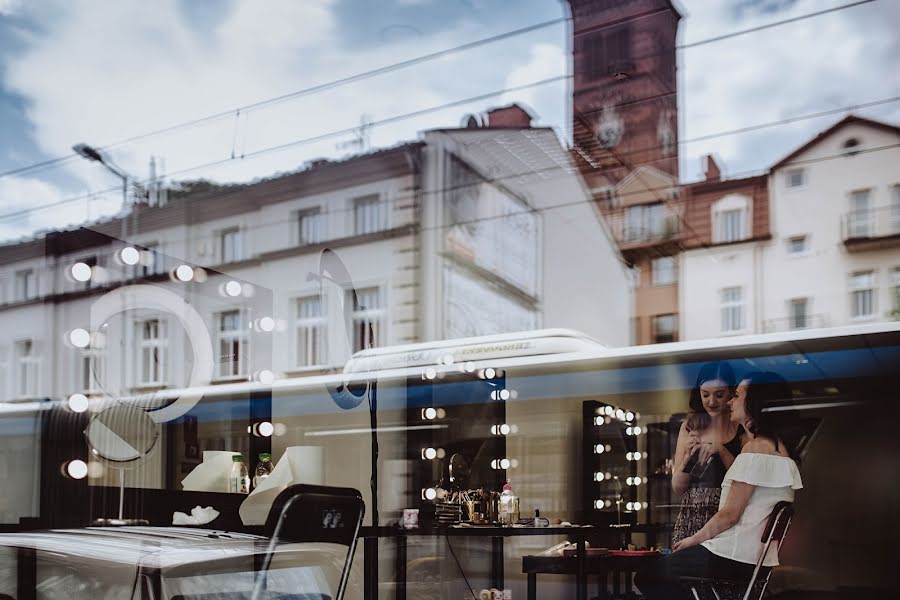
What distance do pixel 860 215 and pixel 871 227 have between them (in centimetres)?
27

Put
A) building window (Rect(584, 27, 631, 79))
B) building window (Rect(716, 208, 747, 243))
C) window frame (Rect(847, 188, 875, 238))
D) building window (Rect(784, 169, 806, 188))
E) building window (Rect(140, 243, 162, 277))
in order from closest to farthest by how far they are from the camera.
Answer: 1. building window (Rect(140, 243, 162, 277))
2. building window (Rect(584, 27, 631, 79))
3. window frame (Rect(847, 188, 875, 238))
4. building window (Rect(784, 169, 806, 188))
5. building window (Rect(716, 208, 747, 243))

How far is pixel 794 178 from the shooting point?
56.8ft

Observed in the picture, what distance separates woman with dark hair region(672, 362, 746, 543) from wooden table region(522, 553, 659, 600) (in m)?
0.32

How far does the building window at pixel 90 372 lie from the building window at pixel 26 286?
385 millimetres

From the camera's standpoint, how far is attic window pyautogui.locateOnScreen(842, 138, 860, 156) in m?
15.6

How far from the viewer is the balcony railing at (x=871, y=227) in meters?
15.9

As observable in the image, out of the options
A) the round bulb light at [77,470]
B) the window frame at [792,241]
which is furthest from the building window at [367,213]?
the round bulb light at [77,470]

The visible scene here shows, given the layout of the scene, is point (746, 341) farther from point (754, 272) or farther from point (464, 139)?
point (754, 272)

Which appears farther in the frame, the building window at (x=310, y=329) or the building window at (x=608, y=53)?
the building window at (x=608, y=53)

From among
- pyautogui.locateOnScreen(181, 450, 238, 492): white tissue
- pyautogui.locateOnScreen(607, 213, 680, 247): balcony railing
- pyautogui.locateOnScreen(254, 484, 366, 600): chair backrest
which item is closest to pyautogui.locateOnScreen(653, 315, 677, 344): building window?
pyautogui.locateOnScreen(607, 213, 680, 247): balcony railing

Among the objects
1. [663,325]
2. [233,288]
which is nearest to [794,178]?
[663,325]

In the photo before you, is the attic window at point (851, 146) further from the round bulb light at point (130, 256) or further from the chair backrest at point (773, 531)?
the round bulb light at point (130, 256)

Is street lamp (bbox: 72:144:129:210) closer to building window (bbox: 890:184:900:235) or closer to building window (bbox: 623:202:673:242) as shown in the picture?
building window (bbox: 623:202:673:242)

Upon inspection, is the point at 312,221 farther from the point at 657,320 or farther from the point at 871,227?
the point at 871,227
